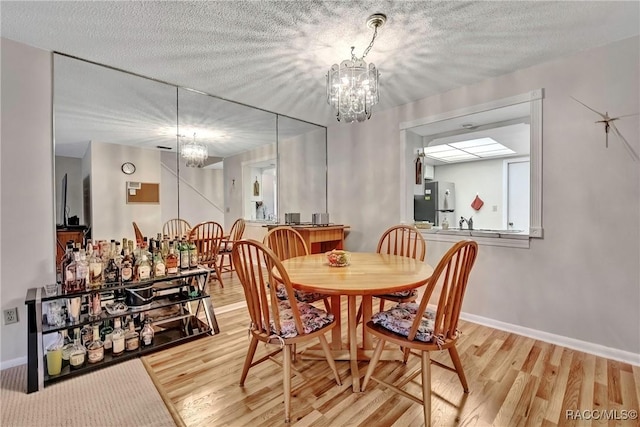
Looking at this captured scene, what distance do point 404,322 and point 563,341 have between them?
1.66 m

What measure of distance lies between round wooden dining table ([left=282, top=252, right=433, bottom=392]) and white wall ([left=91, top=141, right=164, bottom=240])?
1527 mm

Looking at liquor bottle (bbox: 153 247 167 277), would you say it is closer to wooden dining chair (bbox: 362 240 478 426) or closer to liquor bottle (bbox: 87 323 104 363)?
liquor bottle (bbox: 87 323 104 363)

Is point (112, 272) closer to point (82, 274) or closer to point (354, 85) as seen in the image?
point (82, 274)

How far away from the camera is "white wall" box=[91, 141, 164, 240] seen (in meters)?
2.44

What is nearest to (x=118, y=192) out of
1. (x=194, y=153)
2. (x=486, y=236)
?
(x=194, y=153)

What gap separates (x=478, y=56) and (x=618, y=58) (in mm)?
922

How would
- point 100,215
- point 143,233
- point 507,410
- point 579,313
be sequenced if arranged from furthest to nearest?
1. point 143,233
2. point 100,215
3. point 579,313
4. point 507,410

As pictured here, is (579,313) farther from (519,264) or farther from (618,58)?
(618,58)

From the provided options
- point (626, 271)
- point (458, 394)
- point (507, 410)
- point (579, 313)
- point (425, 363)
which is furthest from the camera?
point (579, 313)

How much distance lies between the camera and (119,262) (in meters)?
2.19

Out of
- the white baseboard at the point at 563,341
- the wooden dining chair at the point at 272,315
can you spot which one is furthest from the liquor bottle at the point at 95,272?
the white baseboard at the point at 563,341

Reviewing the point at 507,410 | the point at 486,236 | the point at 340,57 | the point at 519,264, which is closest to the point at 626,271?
the point at 519,264

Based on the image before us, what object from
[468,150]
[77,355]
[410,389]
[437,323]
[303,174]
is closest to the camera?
[437,323]

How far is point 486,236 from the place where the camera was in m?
2.70
